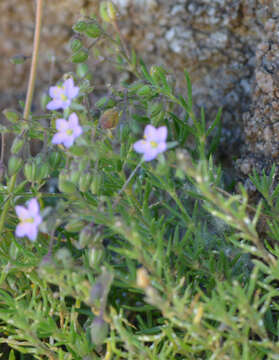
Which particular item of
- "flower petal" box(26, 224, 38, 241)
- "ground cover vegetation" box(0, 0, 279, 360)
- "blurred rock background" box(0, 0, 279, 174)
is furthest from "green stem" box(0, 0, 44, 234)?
"blurred rock background" box(0, 0, 279, 174)

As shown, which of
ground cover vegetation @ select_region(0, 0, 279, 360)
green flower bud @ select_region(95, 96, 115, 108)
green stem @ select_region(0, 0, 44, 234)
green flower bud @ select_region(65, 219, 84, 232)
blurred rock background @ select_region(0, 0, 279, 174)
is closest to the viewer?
ground cover vegetation @ select_region(0, 0, 279, 360)

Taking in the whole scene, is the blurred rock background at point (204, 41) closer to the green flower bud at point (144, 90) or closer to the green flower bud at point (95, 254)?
the green flower bud at point (144, 90)

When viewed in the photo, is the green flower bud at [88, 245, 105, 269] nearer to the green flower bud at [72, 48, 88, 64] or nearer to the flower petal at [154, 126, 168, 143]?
the flower petal at [154, 126, 168, 143]

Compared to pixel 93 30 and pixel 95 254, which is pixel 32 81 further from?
pixel 95 254

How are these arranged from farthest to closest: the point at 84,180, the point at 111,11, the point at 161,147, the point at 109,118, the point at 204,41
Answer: the point at 204,41 → the point at 111,11 → the point at 109,118 → the point at 84,180 → the point at 161,147

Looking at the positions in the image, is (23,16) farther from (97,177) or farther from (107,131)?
(97,177)

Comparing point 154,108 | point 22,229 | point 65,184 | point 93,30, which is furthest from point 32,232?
point 93,30
